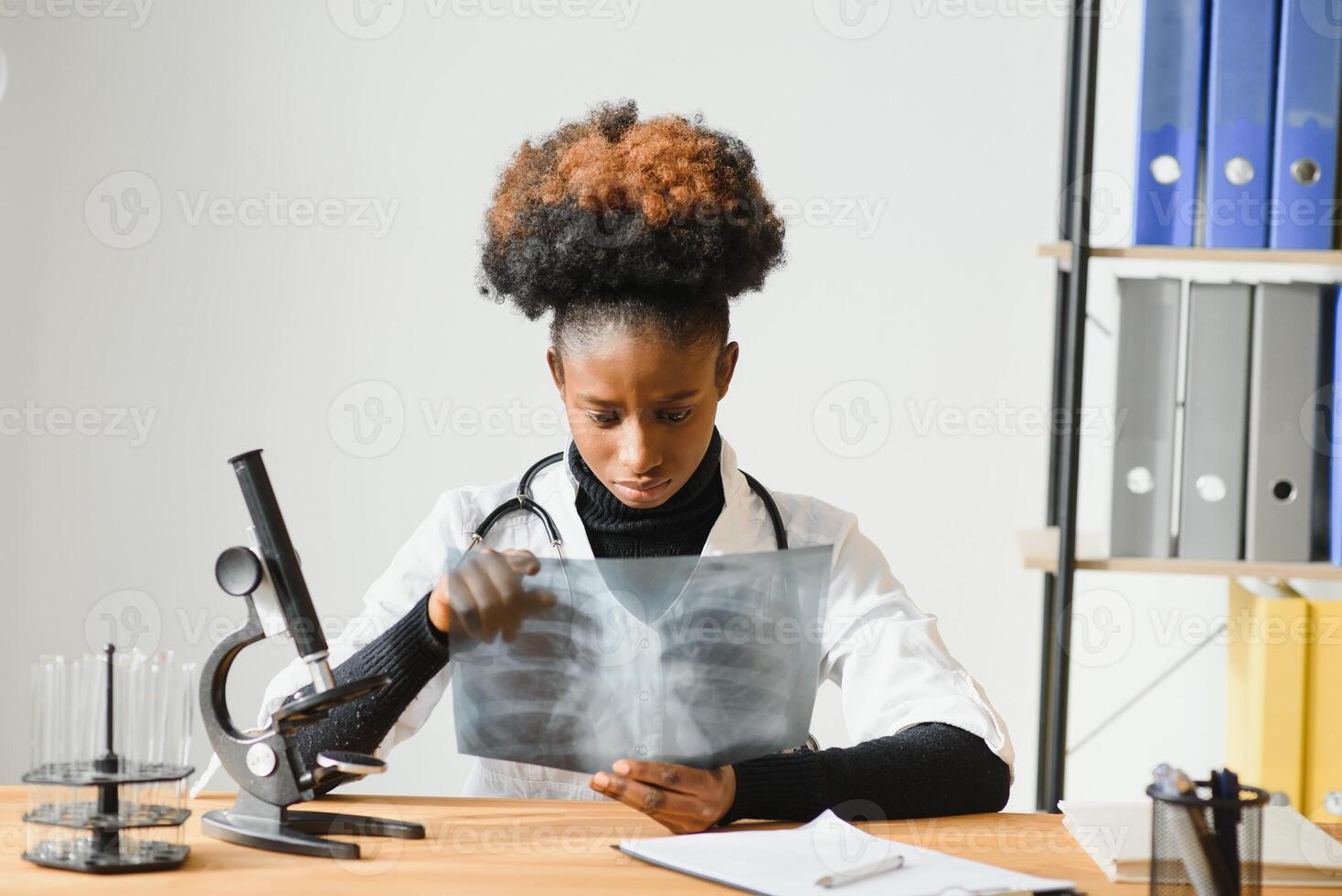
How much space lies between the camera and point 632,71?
221cm

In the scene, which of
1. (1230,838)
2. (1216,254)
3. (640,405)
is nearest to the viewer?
(1230,838)

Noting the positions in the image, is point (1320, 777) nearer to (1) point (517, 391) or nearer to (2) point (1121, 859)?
(2) point (1121, 859)

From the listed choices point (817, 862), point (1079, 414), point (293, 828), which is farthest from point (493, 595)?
point (1079, 414)

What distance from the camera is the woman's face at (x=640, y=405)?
1308mm

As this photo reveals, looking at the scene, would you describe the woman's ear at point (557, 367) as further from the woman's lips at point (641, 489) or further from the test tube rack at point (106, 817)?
the test tube rack at point (106, 817)

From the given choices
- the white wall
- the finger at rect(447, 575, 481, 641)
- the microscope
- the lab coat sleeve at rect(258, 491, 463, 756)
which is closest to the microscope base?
the microscope

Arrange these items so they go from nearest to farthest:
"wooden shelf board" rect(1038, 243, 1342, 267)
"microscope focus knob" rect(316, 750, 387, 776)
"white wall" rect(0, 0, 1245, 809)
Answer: "microscope focus knob" rect(316, 750, 387, 776) → "wooden shelf board" rect(1038, 243, 1342, 267) → "white wall" rect(0, 0, 1245, 809)

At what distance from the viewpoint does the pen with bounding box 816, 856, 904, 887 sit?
3.02 ft

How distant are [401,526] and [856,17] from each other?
3.78 feet

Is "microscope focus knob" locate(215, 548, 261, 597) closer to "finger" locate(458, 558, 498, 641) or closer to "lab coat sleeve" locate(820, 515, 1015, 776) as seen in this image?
"finger" locate(458, 558, 498, 641)

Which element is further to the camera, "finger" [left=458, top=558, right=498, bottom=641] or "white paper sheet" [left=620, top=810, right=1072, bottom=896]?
"finger" [left=458, top=558, right=498, bottom=641]

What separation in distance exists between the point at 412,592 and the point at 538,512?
18cm

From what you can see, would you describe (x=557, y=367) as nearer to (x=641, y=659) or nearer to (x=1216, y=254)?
(x=641, y=659)

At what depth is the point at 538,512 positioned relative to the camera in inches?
56.7
